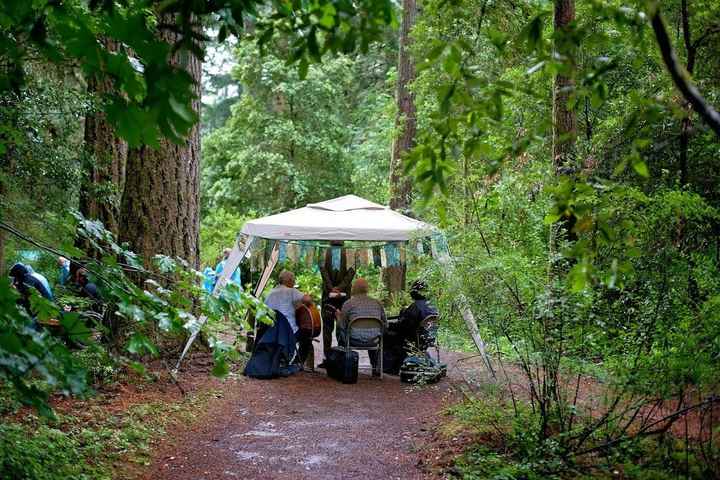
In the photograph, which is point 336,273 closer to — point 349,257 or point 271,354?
point 349,257

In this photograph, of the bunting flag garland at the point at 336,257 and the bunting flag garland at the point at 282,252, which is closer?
the bunting flag garland at the point at 282,252

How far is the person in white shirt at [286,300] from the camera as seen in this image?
10195 mm

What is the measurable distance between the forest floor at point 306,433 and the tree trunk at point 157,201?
1.99 metres

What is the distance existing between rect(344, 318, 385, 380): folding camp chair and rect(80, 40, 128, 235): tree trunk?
371 centimetres

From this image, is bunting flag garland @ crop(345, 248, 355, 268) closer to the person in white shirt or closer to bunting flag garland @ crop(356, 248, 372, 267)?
bunting flag garland @ crop(356, 248, 372, 267)

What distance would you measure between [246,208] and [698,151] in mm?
19227

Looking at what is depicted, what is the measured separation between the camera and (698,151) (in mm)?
8906

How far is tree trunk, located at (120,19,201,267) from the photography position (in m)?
9.43

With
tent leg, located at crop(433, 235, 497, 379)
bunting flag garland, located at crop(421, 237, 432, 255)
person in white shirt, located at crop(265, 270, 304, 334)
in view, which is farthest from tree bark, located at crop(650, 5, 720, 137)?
person in white shirt, located at crop(265, 270, 304, 334)

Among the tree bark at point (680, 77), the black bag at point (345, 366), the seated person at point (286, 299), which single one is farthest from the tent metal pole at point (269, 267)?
the tree bark at point (680, 77)

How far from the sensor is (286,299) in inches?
404

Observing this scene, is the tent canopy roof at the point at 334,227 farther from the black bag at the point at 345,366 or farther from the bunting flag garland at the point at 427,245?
the black bag at the point at 345,366

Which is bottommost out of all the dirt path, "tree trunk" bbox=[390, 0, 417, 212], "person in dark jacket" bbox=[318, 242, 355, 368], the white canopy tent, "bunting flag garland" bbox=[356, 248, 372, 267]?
the dirt path

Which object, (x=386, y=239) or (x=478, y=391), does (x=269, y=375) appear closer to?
(x=386, y=239)
